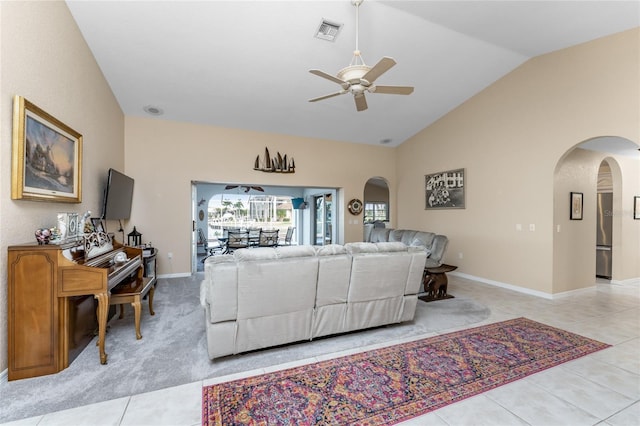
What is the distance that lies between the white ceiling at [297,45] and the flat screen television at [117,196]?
156 centimetres

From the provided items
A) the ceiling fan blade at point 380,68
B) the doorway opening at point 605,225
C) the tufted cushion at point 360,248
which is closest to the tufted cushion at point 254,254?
the tufted cushion at point 360,248

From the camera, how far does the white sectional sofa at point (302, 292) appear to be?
2.49 meters

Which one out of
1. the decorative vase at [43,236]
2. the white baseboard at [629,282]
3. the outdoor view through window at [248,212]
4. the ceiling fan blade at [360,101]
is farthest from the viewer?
the outdoor view through window at [248,212]

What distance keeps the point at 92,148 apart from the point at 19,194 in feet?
6.26

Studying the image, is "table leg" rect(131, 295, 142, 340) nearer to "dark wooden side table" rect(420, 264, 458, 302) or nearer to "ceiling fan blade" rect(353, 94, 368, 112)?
"ceiling fan blade" rect(353, 94, 368, 112)

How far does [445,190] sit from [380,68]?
4.58 meters

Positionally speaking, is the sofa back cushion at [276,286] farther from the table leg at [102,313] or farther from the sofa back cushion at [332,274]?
the table leg at [102,313]

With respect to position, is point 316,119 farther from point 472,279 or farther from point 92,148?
point 472,279

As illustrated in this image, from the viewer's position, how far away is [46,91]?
109 inches

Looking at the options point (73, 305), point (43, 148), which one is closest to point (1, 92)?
point (43, 148)

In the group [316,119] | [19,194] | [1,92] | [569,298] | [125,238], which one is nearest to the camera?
[1,92]

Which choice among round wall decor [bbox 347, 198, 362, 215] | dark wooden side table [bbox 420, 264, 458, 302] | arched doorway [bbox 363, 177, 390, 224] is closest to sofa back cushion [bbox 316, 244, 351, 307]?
dark wooden side table [bbox 420, 264, 458, 302]

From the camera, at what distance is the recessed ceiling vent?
3.69m

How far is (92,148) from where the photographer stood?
3.95 m
